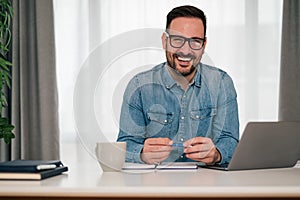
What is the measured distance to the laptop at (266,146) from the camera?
171 cm

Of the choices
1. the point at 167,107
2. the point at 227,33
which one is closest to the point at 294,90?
the point at 227,33

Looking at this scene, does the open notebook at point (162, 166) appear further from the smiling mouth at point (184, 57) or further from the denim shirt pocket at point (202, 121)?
the smiling mouth at point (184, 57)

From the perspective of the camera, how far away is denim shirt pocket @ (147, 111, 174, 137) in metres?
1.85

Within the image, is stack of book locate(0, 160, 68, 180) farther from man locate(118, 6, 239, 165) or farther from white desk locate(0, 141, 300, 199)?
man locate(118, 6, 239, 165)

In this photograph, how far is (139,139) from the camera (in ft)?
5.97

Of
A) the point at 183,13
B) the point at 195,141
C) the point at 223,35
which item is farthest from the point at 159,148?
the point at 223,35

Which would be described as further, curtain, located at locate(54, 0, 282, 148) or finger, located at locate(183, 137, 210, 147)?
curtain, located at locate(54, 0, 282, 148)

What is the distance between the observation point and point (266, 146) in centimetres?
177

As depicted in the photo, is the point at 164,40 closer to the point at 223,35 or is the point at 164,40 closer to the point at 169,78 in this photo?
the point at 169,78

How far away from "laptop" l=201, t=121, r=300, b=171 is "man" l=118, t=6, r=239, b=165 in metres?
0.14

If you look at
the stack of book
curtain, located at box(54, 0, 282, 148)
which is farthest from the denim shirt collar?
curtain, located at box(54, 0, 282, 148)

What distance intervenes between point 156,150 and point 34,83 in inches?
84.3

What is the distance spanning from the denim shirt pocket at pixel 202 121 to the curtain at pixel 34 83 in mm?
1896

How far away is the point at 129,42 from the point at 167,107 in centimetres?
25
